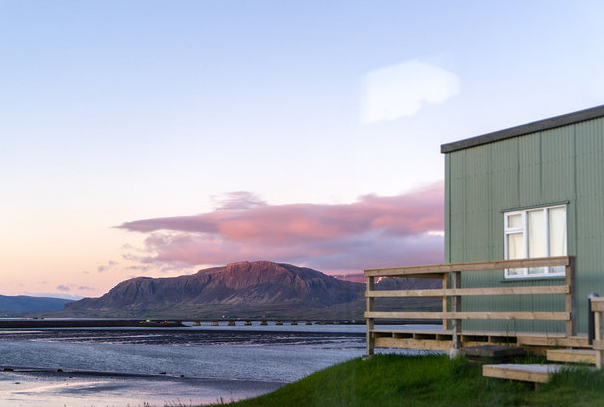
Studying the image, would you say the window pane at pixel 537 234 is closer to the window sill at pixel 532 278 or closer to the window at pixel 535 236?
the window at pixel 535 236

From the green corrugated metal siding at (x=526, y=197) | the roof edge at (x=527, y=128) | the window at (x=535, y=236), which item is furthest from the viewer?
the window at (x=535, y=236)

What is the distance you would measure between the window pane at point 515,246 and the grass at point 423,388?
11.8 ft

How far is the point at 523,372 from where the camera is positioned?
39.0 feet

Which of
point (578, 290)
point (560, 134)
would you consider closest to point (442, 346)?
point (578, 290)

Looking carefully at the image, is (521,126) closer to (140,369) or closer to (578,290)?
(578,290)

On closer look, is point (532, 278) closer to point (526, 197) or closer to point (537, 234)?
point (537, 234)

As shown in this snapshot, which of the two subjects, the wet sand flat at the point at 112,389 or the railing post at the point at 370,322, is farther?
the wet sand flat at the point at 112,389

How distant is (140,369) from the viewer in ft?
135

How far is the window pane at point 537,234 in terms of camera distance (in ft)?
54.8

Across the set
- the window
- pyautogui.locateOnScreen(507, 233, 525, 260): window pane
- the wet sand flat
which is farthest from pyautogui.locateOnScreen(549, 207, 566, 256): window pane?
the wet sand flat

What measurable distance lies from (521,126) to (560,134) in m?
1.10

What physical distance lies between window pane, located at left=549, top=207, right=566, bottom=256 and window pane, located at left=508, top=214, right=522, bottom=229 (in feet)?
2.87

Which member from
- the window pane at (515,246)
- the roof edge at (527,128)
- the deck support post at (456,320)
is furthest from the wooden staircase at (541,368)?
the roof edge at (527,128)

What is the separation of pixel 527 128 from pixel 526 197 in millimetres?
1647
